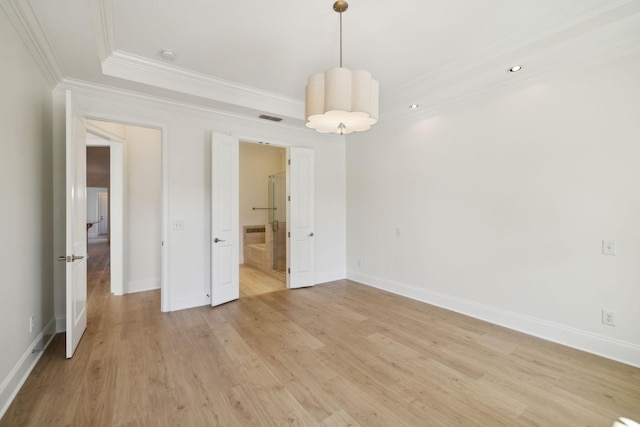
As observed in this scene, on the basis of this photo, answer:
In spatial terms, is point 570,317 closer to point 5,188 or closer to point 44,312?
point 5,188

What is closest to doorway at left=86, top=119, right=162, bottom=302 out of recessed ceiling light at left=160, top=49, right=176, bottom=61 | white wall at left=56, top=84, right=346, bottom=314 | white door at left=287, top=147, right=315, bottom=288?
white wall at left=56, top=84, right=346, bottom=314

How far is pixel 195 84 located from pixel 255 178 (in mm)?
3686

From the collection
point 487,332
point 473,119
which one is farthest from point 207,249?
point 473,119

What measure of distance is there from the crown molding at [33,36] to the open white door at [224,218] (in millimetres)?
1621

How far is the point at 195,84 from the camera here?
3.44 meters

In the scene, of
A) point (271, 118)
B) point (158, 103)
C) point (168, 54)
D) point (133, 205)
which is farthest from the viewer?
point (133, 205)

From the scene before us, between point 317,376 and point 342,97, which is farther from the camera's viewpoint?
point 317,376

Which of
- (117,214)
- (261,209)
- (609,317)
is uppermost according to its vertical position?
(261,209)

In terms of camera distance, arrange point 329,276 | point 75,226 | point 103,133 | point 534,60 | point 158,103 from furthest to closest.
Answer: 1. point 329,276
2. point 103,133
3. point 158,103
4. point 534,60
5. point 75,226

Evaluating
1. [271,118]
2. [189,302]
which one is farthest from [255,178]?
[189,302]

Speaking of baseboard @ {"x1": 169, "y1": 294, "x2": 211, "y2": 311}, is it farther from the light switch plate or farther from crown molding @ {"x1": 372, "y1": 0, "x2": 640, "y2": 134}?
the light switch plate

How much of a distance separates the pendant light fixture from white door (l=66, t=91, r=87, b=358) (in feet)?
7.02

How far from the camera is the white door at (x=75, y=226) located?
8.04 feet

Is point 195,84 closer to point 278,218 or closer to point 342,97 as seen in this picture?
point 342,97
